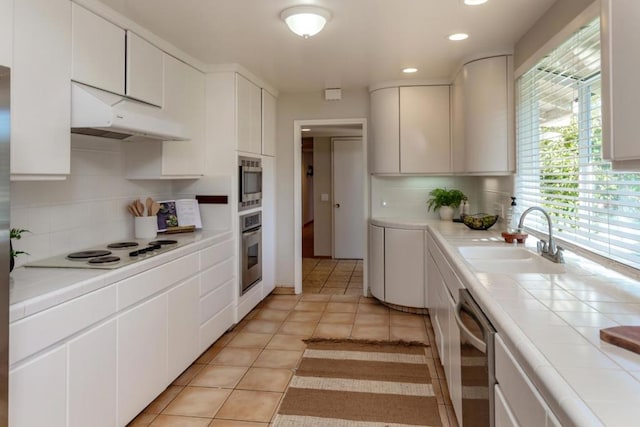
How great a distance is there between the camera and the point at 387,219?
441cm

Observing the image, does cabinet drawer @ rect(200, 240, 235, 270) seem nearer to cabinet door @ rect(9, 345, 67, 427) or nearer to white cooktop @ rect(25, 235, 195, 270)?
white cooktop @ rect(25, 235, 195, 270)

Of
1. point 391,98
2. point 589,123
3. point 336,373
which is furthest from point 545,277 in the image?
point 391,98

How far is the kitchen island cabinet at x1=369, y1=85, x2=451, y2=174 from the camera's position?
14.0 feet

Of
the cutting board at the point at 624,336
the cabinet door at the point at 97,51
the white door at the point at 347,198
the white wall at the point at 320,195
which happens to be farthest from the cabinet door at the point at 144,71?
the white wall at the point at 320,195

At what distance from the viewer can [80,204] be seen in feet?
9.04

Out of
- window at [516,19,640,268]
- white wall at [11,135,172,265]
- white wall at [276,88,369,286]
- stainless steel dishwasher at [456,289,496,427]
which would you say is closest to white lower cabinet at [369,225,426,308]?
white wall at [276,88,369,286]

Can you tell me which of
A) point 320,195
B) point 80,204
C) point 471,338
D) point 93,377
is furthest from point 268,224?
point 471,338

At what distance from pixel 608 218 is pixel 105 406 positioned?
2532 mm

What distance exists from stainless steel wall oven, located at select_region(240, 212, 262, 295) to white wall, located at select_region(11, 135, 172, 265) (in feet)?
3.09

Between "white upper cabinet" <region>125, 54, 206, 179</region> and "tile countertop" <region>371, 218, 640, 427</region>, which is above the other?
"white upper cabinet" <region>125, 54, 206, 179</region>

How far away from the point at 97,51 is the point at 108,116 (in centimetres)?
47

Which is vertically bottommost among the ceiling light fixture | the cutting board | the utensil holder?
the cutting board

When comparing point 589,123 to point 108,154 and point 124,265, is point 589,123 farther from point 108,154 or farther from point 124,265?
point 108,154

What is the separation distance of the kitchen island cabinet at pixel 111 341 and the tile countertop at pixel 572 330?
1665 mm
